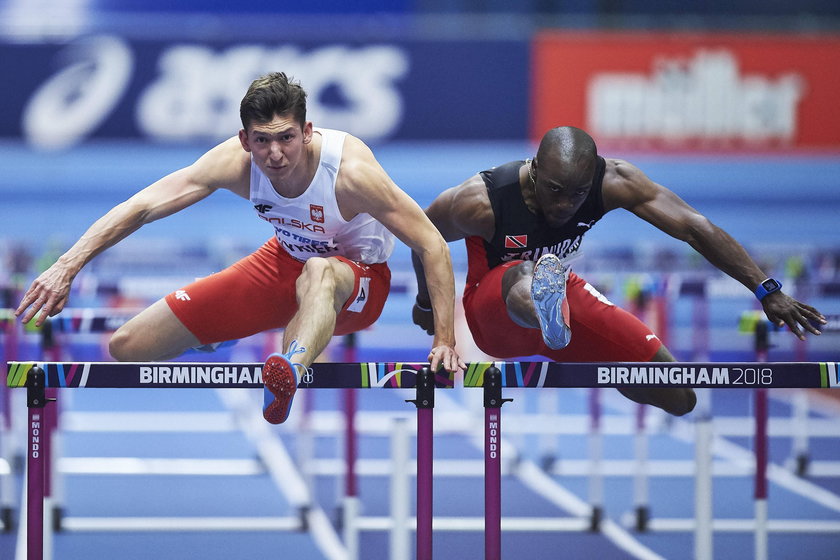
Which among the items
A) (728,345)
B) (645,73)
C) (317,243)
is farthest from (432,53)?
(317,243)

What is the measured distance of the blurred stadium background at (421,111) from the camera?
10.5 meters

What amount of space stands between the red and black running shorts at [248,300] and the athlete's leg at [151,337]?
0.04 m

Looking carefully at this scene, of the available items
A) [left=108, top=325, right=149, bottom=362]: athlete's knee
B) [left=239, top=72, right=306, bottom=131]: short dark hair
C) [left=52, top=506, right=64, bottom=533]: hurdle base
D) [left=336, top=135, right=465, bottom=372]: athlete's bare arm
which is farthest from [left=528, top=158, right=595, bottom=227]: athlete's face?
[left=52, top=506, right=64, bottom=533]: hurdle base

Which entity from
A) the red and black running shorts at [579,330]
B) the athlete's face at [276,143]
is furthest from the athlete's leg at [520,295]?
the athlete's face at [276,143]

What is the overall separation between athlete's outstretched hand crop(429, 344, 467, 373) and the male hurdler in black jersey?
1.68 feet

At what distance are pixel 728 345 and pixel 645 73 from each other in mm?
3292

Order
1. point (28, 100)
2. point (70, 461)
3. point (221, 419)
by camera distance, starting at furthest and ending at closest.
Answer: point (28, 100), point (221, 419), point (70, 461)

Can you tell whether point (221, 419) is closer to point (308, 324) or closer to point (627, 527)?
point (627, 527)

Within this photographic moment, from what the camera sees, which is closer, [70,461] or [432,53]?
[70,461]

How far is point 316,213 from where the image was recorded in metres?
4.20

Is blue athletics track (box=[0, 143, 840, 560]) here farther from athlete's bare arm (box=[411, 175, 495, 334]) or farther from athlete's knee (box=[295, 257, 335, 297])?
athlete's bare arm (box=[411, 175, 495, 334])

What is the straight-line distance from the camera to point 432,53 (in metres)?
10.7

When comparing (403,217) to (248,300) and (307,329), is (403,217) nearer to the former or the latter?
(307,329)

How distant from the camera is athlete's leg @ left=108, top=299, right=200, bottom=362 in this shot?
14.3 feet
